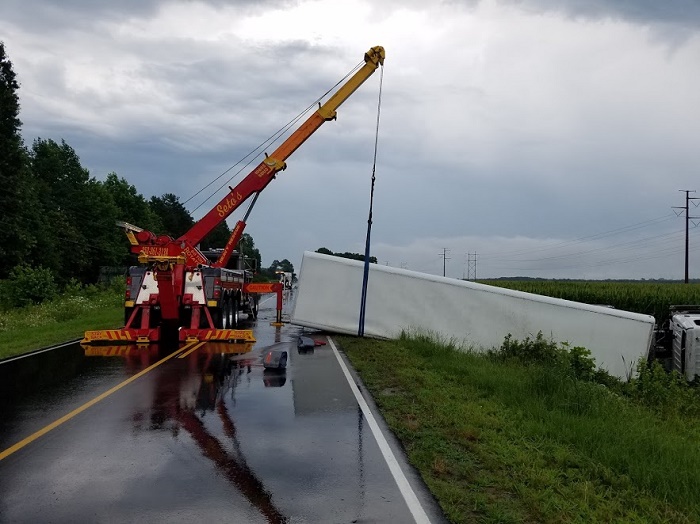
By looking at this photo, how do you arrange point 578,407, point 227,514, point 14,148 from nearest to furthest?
1. point 227,514
2. point 578,407
3. point 14,148

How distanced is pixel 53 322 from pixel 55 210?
5224 cm

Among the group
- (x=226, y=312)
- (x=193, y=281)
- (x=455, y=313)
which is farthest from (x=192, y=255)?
(x=455, y=313)

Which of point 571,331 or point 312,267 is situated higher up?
point 312,267

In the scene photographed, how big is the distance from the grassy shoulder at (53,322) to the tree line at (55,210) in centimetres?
637

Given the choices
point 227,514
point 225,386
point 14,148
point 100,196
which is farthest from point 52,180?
point 227,514

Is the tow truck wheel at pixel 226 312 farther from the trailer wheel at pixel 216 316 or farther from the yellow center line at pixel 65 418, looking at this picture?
the yellow center line at pixel 65 418

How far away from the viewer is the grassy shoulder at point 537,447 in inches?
211

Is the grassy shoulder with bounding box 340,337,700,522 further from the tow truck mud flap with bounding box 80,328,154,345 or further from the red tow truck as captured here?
the tow truck mud flap with bounding box 80,328,154,345

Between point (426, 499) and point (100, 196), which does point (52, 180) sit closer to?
point (100, 196)

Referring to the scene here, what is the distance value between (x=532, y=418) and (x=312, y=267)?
1127cm

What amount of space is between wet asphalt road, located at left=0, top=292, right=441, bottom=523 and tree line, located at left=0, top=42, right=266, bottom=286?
20.5 metres

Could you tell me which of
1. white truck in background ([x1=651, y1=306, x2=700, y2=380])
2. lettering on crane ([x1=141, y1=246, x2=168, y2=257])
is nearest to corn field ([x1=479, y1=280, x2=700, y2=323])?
white truck in background ([x1=651, y1=306, x2=700, y2=380])

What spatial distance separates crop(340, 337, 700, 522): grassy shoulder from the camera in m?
5.36

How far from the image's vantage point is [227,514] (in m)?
5.14
